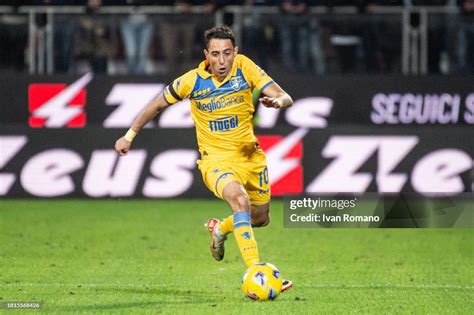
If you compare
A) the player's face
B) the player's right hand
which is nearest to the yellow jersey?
the player's face

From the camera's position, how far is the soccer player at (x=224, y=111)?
29.3 ft

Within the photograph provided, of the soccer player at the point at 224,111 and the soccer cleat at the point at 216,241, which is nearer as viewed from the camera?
the soccer player at the point at 224,111

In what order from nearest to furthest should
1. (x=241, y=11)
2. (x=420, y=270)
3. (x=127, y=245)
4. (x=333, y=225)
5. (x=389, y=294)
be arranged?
1. (x=389, y=294)
2. (x=420, y=270)
3. (x=127, y=245)
4. (x=333, y=225)
5. (x=241, y=11)

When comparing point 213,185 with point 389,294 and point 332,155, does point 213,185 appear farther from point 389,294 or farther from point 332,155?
point 332,155

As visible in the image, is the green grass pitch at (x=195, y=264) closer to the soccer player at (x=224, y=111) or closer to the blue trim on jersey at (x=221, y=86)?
the soccer player at (x=224, y=111)

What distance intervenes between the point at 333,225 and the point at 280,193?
105 inches

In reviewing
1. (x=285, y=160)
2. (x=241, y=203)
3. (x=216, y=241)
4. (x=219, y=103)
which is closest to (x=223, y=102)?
(x=219, y=103)

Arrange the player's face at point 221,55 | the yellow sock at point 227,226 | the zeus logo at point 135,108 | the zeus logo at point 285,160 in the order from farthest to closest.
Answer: the zeus logo at point 135,108 → the zeus logo at point 285,160 → the yellow sock at point 227,226 → the player's face at point 221,55

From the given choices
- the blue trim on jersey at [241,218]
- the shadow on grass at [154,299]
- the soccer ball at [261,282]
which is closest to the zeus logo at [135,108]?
the shadow on grass at [154,299]

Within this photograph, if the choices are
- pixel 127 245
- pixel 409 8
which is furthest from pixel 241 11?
pixel 127 245

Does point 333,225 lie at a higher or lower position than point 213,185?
lower

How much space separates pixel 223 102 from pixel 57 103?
780 cm

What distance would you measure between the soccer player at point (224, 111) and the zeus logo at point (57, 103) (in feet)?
24.4

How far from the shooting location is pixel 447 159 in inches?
646
